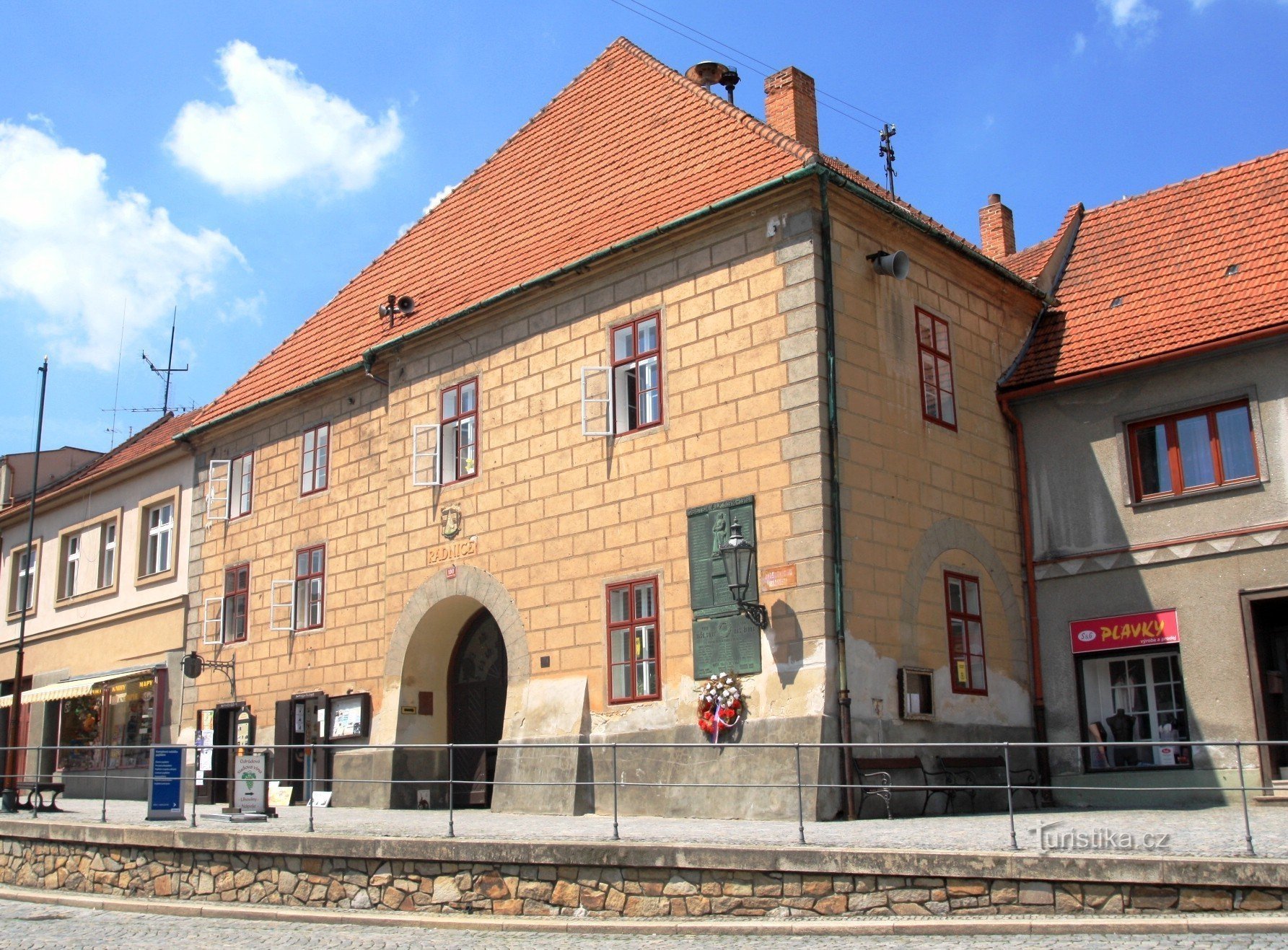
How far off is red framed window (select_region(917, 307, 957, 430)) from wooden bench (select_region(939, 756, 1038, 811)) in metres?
4.49

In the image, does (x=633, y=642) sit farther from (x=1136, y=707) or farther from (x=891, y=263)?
(x=1136, y=707)

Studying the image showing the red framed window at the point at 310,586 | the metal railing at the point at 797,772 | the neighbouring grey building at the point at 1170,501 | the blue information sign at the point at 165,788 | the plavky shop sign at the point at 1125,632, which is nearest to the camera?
the metal railing at the point at 797,772

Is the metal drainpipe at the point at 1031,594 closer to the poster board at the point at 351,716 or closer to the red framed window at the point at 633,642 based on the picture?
the red framed window at the point at 633,642

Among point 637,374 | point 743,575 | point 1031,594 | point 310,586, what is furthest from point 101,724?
point 1031,594

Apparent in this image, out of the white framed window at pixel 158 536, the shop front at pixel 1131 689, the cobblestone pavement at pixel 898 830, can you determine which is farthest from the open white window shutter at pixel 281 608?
the shop front at pixel 1131 689

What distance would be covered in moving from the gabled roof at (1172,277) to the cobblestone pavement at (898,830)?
6.19 meters

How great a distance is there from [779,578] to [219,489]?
46.6 feet

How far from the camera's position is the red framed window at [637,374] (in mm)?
17953

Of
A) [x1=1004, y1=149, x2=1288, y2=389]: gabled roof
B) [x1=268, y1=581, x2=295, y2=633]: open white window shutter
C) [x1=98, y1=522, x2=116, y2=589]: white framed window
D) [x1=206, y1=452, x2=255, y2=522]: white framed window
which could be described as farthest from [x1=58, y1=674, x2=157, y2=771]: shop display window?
[x1=1004, y1=149, x2=1288, y2=389]: gabled roof

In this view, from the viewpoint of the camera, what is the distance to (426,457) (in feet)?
68.3

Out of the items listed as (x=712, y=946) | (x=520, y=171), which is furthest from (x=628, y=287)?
(x=712, y=946)

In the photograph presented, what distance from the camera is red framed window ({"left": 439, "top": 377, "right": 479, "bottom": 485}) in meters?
20.4

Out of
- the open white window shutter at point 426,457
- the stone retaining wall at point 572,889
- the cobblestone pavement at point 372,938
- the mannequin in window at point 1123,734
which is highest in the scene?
the open white window shutter at point 426,457

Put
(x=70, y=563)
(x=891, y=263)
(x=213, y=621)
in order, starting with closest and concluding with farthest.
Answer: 1. (x=891, y=263)
2. (x=213, y=621)
3. (x=70, y=563)
